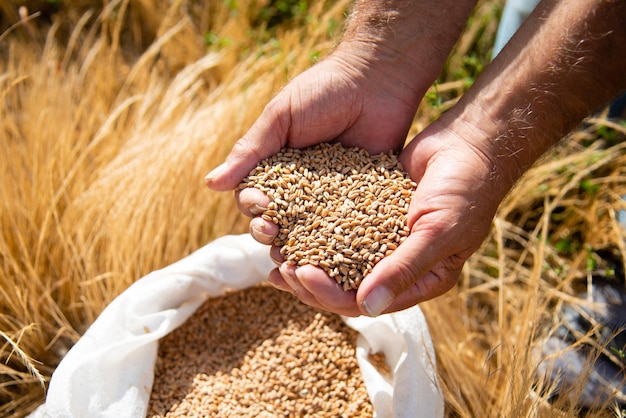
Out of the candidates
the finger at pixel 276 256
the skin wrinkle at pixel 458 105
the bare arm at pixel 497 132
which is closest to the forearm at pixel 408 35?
the skin wrinkle at pixel 458 105

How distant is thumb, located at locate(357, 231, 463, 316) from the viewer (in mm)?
1379

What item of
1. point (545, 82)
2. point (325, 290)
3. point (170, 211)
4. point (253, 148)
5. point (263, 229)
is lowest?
point (170, 211)

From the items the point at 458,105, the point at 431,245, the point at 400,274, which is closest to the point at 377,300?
the point at 400,274

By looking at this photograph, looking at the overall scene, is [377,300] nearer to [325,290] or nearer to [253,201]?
[325,290]

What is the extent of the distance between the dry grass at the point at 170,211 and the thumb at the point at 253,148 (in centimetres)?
53

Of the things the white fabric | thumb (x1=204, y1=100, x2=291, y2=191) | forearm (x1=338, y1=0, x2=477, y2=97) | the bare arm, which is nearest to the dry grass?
the white fabric

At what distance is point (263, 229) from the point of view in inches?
60.0

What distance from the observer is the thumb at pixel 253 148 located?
1595 mm

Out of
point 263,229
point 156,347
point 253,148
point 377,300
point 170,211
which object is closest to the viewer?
point 377,300

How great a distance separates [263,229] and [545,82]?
914 millimetres

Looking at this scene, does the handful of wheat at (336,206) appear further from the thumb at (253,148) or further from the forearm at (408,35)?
the forearm at (408,35)

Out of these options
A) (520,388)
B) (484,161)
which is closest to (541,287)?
(520,388)

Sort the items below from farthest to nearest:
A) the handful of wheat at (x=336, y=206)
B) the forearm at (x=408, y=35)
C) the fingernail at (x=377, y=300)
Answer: the forearm at (x=408, y=35)
the handful of wheat at (x=336, y=206)
the fingernail at (x=377, y=300)

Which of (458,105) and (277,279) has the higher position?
(458,105)
